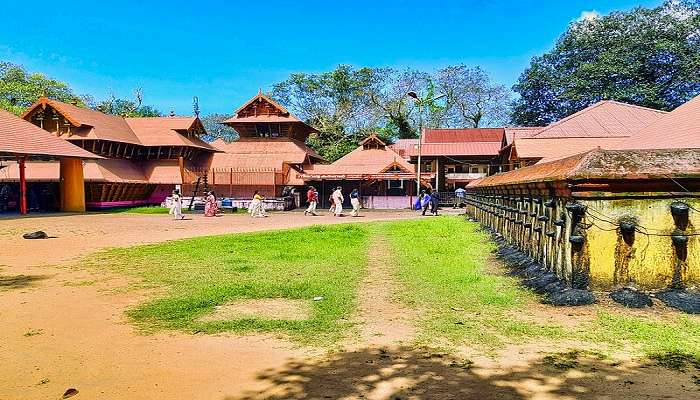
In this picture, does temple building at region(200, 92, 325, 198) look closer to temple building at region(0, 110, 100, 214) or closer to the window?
the window

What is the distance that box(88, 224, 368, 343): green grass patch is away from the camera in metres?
5.25

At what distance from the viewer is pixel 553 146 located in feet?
87.0

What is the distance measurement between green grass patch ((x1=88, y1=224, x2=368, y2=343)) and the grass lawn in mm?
17

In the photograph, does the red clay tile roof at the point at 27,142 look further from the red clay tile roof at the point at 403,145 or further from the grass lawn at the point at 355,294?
the red clay tile roof at the point at 403,145

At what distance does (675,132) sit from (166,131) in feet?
115

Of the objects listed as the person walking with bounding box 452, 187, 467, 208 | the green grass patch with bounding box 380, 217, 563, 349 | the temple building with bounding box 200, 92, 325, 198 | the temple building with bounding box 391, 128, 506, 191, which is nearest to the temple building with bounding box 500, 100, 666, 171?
the person walking with bounding box 452, 187, 467, 208

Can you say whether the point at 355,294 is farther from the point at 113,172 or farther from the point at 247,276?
the point at 113,172

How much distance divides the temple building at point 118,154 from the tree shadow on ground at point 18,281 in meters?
Result: 24.0

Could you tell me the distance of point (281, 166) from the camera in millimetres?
37656

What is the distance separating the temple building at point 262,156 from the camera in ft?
121

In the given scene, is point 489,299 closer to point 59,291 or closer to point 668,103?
point 59,291

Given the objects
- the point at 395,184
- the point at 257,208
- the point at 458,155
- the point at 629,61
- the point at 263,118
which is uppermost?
the point at 629,61

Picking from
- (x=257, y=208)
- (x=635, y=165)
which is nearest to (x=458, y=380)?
(x=635, y=165)

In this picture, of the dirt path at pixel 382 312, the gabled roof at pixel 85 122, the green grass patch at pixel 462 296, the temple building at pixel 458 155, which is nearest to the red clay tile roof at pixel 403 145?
the temple building at pixel 458 155
